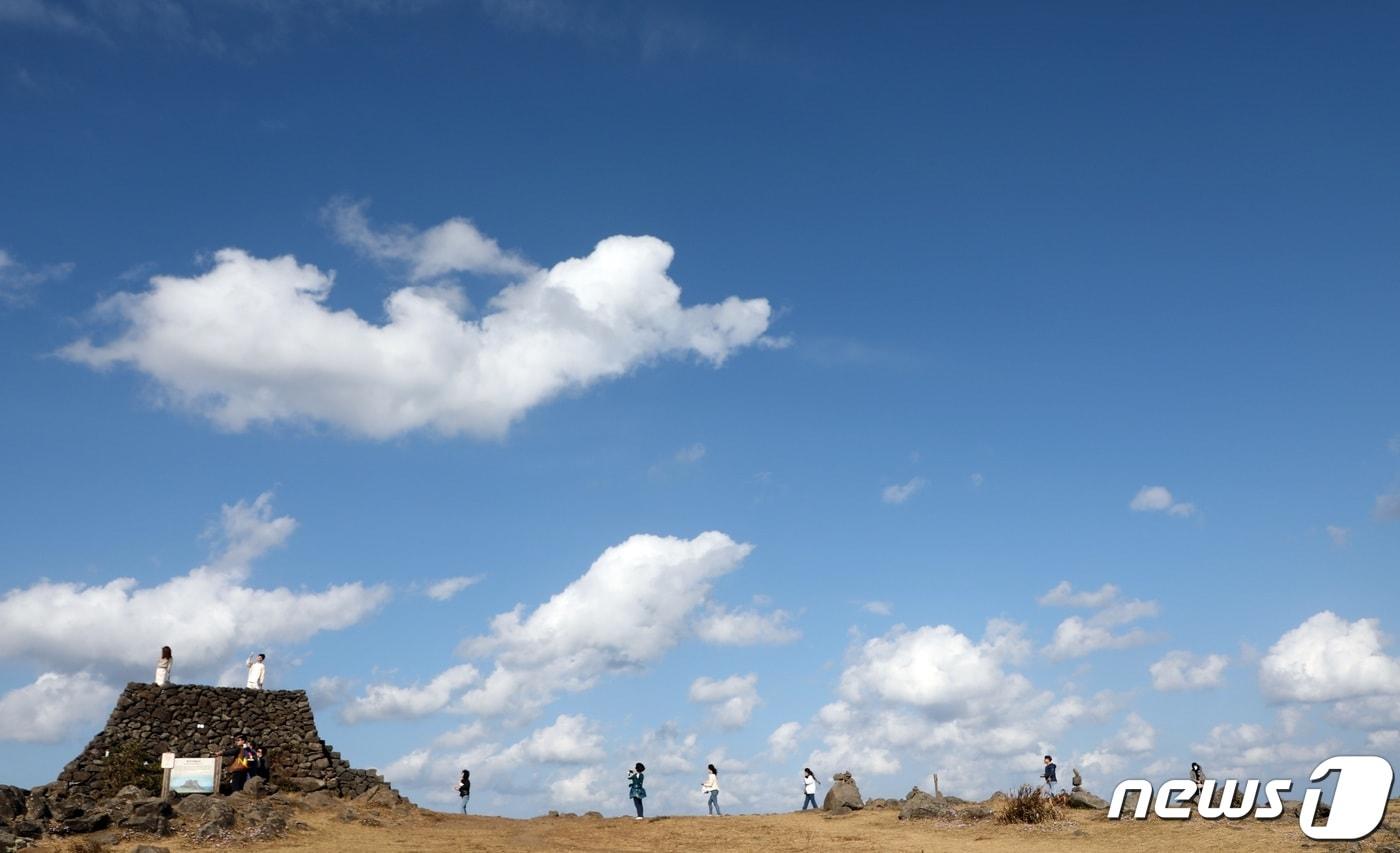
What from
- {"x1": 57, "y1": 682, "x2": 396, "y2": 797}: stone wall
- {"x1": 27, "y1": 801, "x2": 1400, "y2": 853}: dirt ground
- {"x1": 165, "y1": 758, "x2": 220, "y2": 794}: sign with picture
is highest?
{"x1": 57, "y1": 682, "x2": 396, "y2": 797}: stone wall

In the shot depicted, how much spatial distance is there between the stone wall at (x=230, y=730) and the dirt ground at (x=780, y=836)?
378cm

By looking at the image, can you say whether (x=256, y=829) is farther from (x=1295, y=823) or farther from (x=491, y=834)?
(x=1295, y=823)

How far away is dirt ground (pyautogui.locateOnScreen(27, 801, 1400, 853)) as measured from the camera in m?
26.3

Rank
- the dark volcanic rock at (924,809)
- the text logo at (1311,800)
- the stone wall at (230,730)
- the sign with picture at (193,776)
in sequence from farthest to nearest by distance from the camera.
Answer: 1. the stone wall at (230,730)
2. the dark volcanic rock at (924,809)
3. the sign with picture at (193,776)
4. the text logo at (1311,800)

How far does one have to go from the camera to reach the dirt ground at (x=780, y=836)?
26328 millimetres

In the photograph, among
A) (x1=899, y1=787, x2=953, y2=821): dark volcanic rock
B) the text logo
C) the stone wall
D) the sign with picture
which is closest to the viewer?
the text logo

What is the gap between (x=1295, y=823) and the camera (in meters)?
27.8

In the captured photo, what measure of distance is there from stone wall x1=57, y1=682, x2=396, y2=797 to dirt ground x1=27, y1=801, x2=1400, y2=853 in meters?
3.78

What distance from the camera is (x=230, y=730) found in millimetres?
36094

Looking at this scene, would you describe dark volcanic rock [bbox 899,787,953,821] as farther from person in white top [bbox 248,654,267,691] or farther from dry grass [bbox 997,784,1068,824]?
person in white top [bbox 248,654,267,691]

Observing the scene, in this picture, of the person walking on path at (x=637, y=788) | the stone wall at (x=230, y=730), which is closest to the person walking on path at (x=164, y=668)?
the stone wall at (x=230, y=730)

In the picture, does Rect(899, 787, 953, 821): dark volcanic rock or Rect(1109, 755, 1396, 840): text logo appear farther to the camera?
Rect(899, 787, 953, 821): dark volcanic rock

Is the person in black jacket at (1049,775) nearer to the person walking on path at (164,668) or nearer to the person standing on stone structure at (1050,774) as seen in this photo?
the person standing on stone structure at (1050,774)

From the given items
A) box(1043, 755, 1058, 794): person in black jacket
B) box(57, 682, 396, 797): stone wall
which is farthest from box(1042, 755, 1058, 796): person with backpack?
box(57, 682, 396, 797): stone wall
